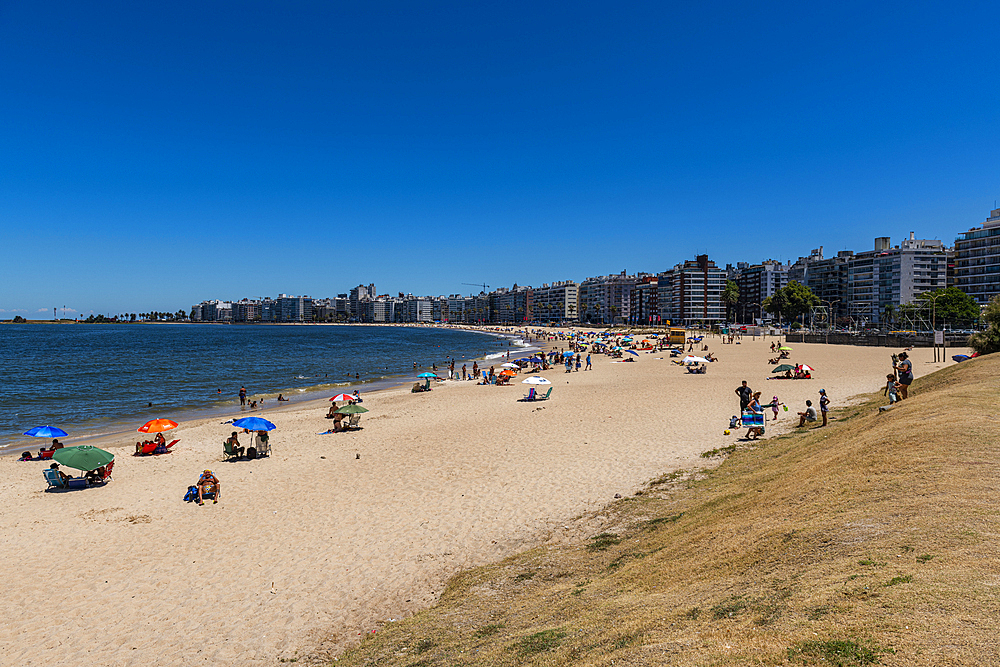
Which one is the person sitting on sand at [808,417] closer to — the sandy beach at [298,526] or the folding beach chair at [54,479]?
the sandy beach at [298,526]

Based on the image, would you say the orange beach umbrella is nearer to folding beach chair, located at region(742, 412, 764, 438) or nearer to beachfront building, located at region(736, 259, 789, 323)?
folding beach chair, located at region(742, 412, 764, 438)

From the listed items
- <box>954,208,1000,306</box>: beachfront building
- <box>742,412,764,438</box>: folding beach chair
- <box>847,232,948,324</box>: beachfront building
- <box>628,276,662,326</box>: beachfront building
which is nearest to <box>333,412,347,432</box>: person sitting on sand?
<box>742,412,764,438</box>: folding beach chair

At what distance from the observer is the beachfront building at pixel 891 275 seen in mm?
120000

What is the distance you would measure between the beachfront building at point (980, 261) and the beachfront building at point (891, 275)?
18.3 metres

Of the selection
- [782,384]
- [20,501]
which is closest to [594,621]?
[20,501]

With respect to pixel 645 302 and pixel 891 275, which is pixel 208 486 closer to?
pixel 891 275

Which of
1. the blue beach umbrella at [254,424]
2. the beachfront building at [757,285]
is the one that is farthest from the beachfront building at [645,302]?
the blue beach umbrella at [254,424]

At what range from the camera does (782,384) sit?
31094 millimetres

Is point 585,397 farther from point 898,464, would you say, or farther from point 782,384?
point 898,464

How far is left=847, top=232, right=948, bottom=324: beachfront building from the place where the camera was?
120 m

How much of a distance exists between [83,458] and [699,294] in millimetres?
156429

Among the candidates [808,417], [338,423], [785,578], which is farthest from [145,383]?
[785,578]

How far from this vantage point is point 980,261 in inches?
3733

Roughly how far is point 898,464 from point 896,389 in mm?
9755
